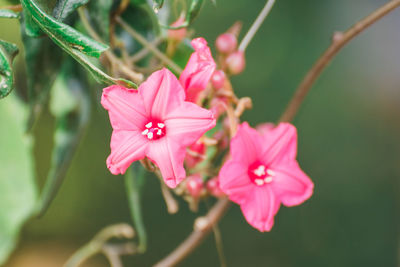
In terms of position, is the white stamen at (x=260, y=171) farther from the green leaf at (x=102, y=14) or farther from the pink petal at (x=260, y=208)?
the green leaf at (x=102, y=14)

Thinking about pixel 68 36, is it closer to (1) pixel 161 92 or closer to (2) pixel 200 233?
(1) pixel 161 92

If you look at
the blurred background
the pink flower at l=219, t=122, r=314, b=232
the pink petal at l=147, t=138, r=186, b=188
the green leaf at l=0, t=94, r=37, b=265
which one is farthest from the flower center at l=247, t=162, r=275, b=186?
the blurred background

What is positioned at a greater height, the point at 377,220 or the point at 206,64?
the point at 206,64

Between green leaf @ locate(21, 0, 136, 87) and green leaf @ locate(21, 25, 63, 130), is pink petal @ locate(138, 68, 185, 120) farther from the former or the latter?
green leaf @ locate(21, 25, 63, 130)

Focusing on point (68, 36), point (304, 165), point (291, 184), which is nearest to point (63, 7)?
point (68, 36)

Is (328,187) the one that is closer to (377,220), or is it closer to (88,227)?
(377,220)

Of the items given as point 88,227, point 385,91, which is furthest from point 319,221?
point 88,227

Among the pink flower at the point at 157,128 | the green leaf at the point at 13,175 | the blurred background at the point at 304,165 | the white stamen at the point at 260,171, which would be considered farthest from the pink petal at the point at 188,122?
the blurred background at the point at 304,165
